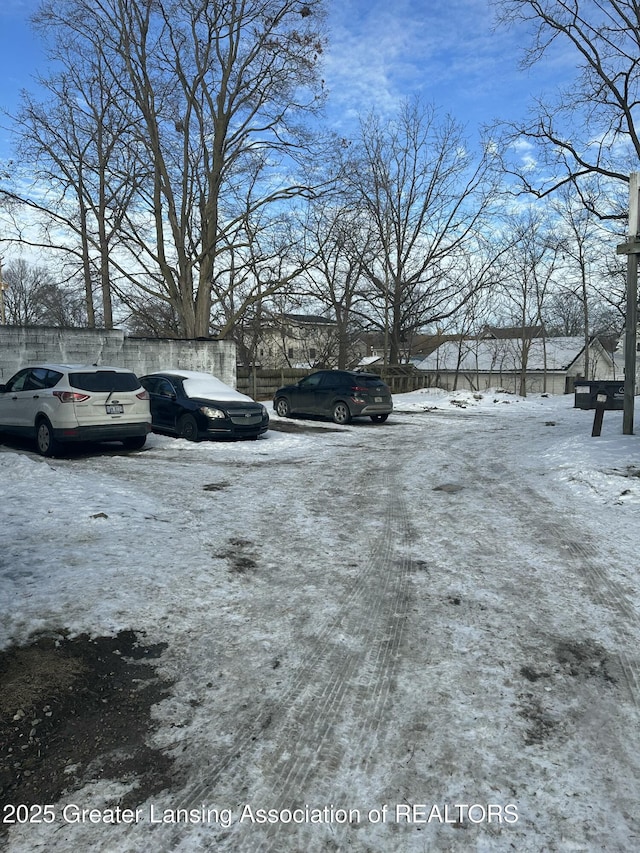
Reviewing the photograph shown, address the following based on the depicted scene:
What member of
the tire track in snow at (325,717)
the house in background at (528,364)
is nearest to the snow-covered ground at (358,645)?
the tire track in snow at (325,717)

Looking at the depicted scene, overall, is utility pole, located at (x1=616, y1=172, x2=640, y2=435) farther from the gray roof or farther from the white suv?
the gray roof

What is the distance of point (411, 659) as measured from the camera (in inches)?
132

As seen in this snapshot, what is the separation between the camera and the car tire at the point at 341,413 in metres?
16.5

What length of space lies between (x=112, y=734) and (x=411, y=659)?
1692 mm

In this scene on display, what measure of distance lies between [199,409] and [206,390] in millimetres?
968

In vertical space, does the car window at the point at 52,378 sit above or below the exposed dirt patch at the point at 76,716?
above

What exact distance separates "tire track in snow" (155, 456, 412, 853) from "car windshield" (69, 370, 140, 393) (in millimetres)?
7536

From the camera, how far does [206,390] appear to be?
43.0 feet

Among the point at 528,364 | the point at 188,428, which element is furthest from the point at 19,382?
the point at 528,364

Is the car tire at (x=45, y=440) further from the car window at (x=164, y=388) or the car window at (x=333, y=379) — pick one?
the car window at (x=333, y=379)

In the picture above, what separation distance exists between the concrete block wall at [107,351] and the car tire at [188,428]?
4.61 meters

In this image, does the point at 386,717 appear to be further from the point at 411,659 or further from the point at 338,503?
the point at 338,503

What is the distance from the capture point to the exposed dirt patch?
239 cm

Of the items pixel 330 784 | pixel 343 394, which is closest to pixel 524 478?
pixel 330 784
